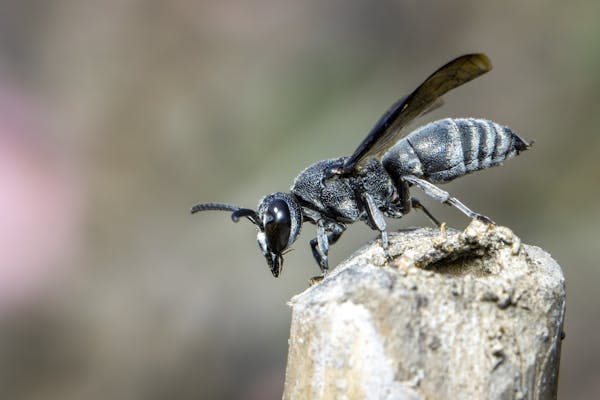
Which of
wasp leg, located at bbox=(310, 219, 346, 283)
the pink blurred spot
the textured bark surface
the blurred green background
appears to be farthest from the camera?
the blurred green background

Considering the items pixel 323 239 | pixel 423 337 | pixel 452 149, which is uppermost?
pixel 452 149

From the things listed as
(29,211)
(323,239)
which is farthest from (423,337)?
(29,211)

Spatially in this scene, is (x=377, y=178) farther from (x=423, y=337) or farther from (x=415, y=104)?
(x=423, y=337)

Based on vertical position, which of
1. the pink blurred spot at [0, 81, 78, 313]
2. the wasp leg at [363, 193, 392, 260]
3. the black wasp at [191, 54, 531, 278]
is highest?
the pink blurred spot at [0, 81, 78, 313]

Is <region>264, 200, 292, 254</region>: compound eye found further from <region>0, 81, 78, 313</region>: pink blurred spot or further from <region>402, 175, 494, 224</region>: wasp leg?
<region>0, 81, 78, 313</region>: pink blurred spot

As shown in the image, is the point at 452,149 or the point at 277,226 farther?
the point at 452,149

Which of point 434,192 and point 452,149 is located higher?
point 452,149

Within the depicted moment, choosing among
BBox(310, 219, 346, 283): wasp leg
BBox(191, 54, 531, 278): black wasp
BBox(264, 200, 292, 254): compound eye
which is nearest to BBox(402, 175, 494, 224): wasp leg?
BBox(191, 54, 531, 278): black wasp
